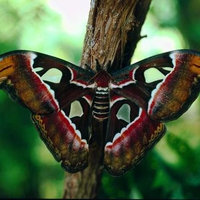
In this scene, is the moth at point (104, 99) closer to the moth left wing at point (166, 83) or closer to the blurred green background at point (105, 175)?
the moth left wing at point (166, 83)

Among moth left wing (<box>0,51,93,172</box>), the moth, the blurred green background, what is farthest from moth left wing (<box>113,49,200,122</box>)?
the blurred green background

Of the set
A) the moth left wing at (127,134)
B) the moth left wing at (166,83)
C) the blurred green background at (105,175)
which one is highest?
the moth left wing at (166,83)

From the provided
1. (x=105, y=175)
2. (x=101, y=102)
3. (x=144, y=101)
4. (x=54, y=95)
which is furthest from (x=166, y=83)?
(x=105, y=175)

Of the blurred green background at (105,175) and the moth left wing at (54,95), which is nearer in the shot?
the moth left wing at (54,95)

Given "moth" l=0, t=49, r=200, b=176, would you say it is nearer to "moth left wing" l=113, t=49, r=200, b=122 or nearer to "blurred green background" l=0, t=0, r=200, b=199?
"moth left wing" l=113, t=49, r=200, b=122

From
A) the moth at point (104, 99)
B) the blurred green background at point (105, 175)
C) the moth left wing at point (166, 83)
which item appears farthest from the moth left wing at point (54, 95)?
the blurred green background at point (105, 175)

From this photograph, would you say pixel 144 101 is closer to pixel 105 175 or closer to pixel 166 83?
pixel 166 83
